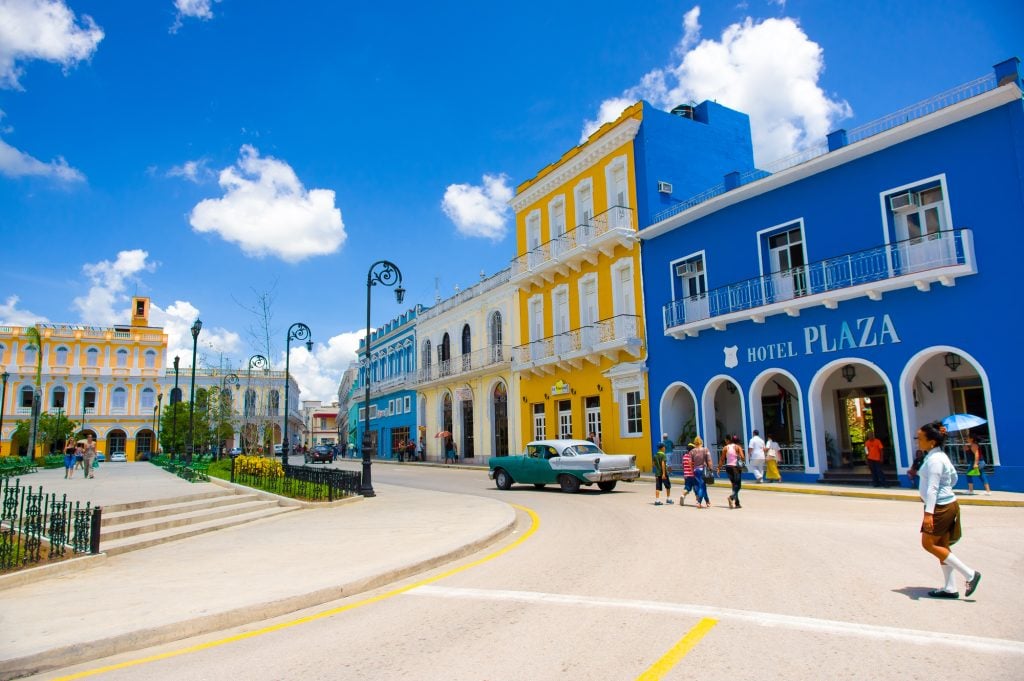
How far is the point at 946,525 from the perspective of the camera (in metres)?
6.25

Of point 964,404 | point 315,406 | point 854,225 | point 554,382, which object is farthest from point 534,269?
point 315,406

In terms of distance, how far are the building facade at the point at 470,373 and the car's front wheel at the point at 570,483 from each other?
1367 cm

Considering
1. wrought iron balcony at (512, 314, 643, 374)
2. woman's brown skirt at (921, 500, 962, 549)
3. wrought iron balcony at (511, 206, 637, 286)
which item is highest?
wrought iron balcony at (511, 206, 637, 286)

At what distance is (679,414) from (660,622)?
20.2m

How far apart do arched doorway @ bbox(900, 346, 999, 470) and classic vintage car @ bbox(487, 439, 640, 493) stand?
7422mm

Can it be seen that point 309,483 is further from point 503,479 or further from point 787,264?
point 787,264

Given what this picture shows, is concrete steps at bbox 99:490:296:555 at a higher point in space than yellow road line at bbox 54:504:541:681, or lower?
higher

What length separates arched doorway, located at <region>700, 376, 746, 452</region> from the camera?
23062 mm

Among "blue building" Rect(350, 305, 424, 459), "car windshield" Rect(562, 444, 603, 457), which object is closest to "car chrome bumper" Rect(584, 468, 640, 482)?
"car windshield" Rect(562, 444, 603, 457)

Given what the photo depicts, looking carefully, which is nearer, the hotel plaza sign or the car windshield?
the hotel plaza sign

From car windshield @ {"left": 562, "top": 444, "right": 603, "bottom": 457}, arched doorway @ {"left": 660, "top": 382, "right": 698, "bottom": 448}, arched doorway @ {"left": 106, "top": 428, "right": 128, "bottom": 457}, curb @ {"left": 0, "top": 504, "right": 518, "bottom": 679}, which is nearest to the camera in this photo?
curb @ {"left": 0, "top": 504, "right": 518, "bottom": 679}

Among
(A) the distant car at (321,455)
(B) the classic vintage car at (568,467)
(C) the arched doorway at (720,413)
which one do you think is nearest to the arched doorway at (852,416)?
(C) the arched doorway at (720,413)

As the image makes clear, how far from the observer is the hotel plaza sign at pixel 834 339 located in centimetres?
1769

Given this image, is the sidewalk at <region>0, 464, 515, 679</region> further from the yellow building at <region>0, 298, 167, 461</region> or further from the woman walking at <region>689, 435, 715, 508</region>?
the yellow building at <region>0, 298, 167, 461</region>
